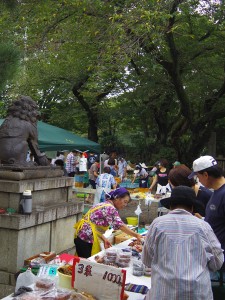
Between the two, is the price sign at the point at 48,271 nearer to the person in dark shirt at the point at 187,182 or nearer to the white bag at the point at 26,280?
the white bag at the point at 26,280

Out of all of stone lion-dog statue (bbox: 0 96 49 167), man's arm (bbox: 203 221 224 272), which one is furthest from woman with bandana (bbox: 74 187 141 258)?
stone lion-dog statue (bbox: 0 96 49 167)

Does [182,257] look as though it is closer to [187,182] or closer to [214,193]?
[214,193]

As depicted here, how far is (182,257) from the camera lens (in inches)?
97.5

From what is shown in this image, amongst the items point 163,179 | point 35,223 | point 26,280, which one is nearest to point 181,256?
point 26,280

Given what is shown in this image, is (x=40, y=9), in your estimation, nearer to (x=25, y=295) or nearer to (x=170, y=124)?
(x=25, y=295)

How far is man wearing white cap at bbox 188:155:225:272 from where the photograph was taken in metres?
3.32

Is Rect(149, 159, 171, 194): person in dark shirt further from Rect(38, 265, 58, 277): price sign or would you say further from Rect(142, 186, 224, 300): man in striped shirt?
Rect(142, 186, 224, 300): man in striped shirt

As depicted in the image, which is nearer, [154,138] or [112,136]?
[154,138]

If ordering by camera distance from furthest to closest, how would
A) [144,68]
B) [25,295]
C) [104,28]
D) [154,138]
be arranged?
1. [154,138]
2. [144,68]
3. [104,28]
4. [25,295]

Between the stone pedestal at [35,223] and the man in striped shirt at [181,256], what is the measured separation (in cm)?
336

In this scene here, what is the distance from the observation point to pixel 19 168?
240 inches

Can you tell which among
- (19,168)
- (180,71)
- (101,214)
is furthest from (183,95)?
(101,214)

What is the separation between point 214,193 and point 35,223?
3.35 metres

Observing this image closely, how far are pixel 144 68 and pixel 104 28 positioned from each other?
6.61m
